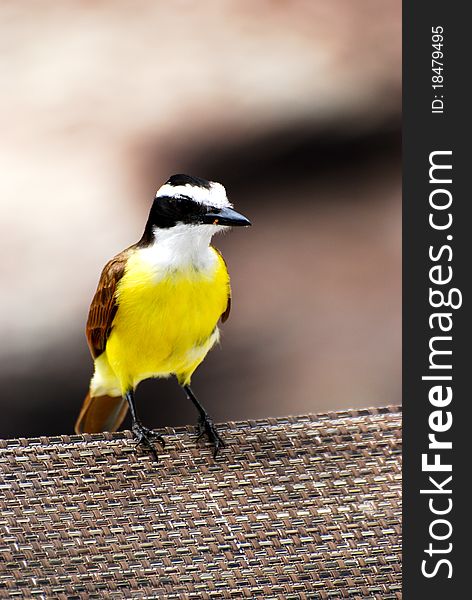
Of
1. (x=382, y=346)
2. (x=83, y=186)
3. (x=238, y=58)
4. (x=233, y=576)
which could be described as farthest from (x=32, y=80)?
(x=233, y=576)

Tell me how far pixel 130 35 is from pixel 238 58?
55 cm

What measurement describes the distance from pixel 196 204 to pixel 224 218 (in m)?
0.09

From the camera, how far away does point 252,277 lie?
546cm

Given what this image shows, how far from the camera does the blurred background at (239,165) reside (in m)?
5.14

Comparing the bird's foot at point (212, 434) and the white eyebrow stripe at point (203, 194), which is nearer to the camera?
the bird's foot at point (212, 434)

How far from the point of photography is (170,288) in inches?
119

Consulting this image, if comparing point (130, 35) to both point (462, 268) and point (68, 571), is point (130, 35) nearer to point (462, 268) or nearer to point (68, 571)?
point (462, 268)

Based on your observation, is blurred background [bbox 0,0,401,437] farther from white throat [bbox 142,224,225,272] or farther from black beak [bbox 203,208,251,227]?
black beak [bbox 203,208,251,227]

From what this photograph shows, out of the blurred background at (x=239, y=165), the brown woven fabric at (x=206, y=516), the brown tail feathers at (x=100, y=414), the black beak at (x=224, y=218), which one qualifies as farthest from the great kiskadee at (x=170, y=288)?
the blurred background at (x=239, y=165)

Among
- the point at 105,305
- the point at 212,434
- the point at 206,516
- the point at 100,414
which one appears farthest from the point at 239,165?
the point at 206,516

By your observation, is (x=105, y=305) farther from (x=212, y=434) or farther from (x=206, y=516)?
(x=206, y=516)

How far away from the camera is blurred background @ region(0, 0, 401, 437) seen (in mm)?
5141

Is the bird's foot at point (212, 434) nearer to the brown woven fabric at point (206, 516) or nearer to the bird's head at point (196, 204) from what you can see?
the brown woven fabric at point (206, 516)

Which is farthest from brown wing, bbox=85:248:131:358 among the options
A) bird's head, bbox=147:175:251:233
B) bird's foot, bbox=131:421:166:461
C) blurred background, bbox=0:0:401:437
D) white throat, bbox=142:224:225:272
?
blurred background, bbox=0:0:401:437
